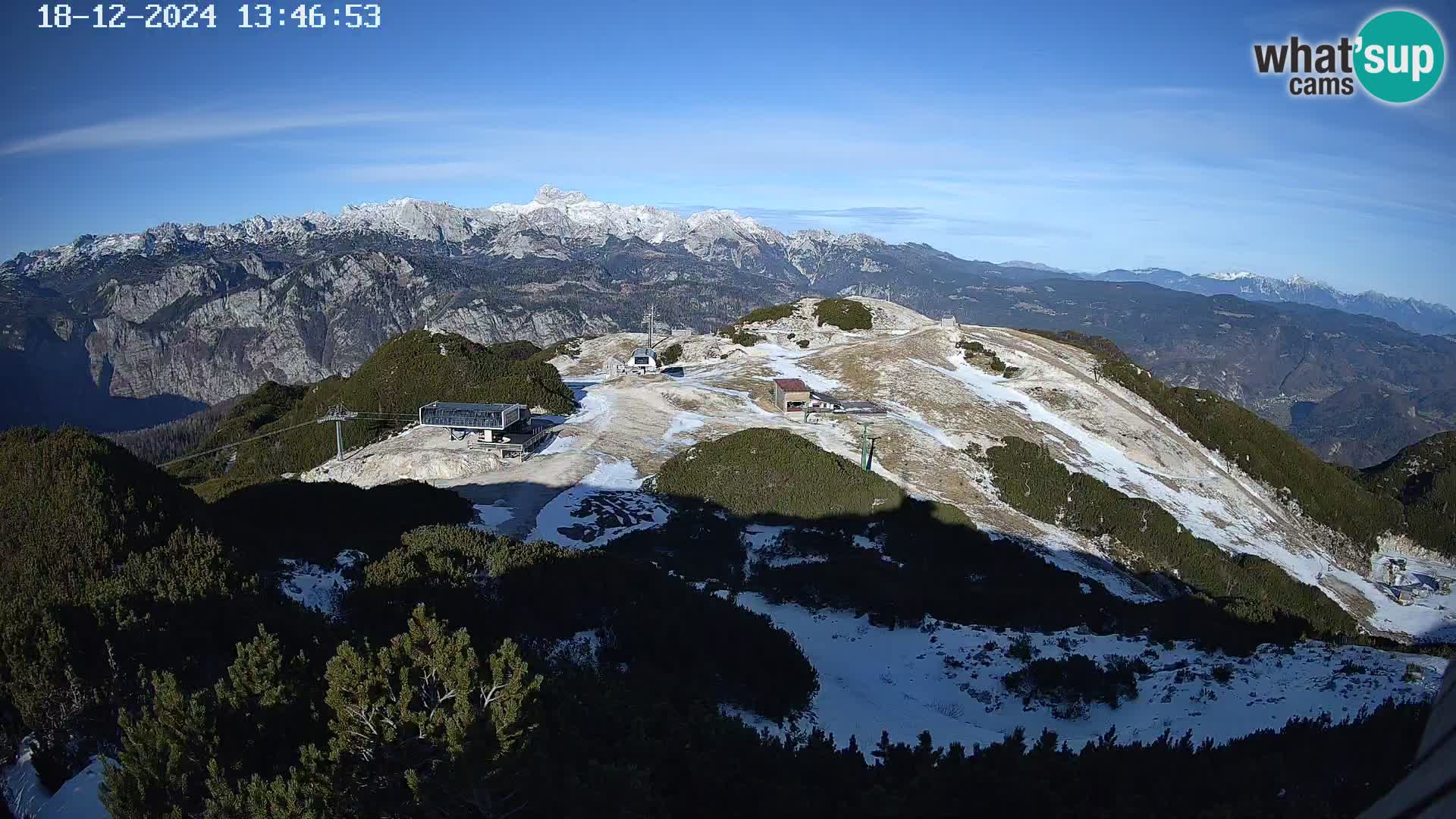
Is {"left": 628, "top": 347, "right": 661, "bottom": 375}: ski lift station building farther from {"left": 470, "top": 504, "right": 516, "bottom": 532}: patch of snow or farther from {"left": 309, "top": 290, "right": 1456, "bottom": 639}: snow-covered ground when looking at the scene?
{"left": 470, "top": 504, "right": 516, "bottom": 532}: patch of snow

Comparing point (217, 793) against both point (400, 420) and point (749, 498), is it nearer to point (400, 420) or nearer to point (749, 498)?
point (749, 498)

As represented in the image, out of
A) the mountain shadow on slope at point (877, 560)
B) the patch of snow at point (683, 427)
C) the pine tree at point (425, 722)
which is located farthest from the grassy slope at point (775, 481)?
the pine tree at point (425, 722)

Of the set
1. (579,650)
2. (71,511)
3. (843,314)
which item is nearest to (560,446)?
(579,650)

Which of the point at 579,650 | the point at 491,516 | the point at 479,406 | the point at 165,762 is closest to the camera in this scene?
the point at 165,762

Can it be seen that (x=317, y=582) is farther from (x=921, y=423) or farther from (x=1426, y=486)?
(x=1426, y=486)

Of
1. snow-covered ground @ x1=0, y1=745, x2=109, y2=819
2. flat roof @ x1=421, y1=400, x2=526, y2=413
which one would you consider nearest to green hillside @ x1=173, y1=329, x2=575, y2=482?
flat roof @ x1=421, y1=400, x2=526, y2=413

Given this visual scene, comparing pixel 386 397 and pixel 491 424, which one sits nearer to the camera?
pixel 491 424
